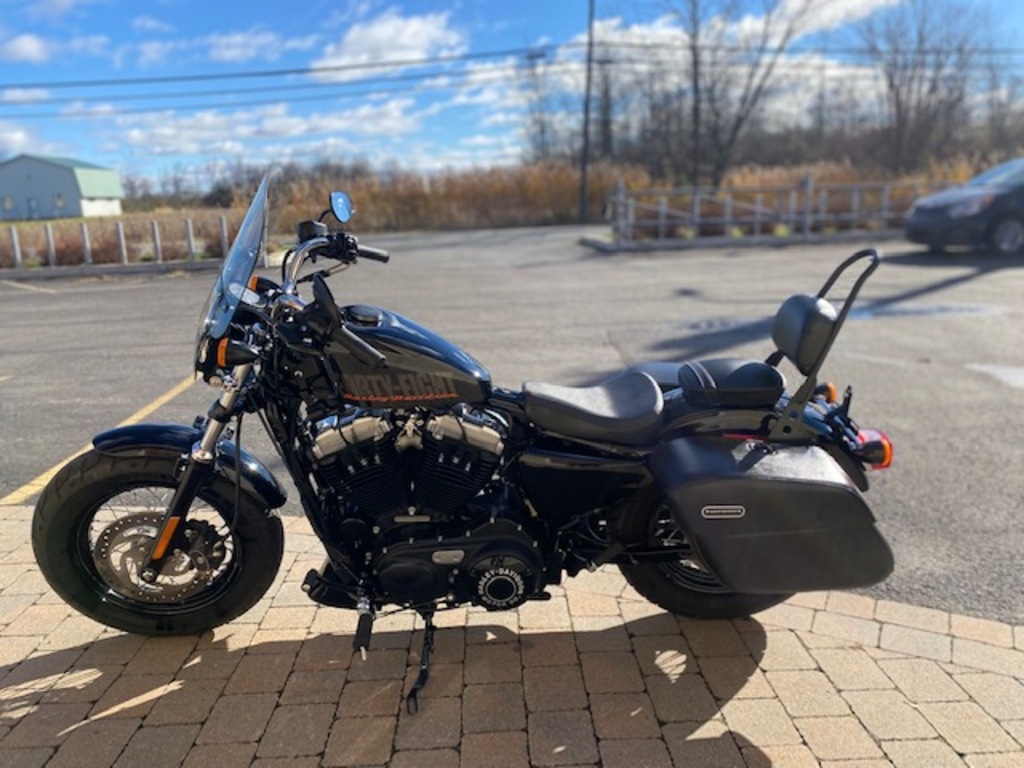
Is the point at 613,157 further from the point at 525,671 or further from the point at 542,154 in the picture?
the point at 525,671

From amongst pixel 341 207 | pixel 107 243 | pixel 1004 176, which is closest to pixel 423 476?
pixel 341 207

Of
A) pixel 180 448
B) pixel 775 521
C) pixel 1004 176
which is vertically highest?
pixel 1004 176

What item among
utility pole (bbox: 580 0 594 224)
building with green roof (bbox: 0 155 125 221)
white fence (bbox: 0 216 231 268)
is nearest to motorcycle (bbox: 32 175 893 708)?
white fence (bbox: 0 216 231 268)

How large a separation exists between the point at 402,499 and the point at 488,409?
0.40m

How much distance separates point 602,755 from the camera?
2.18 meters

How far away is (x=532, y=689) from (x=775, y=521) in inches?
37.8

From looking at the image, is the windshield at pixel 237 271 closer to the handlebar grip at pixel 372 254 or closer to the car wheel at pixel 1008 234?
the handlebar grip at pixel 372 254

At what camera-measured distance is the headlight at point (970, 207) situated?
43.0 ft

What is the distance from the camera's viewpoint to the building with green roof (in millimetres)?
13625

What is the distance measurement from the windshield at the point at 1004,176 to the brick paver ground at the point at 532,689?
43.7 ft

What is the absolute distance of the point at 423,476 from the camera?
240 cm

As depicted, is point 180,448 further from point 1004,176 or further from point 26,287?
point 1004,176

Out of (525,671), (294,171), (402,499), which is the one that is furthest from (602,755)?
(294,171)

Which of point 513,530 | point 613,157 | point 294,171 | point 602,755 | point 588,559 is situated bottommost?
point 602,755
